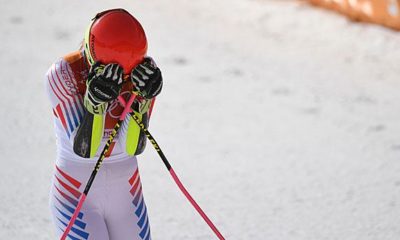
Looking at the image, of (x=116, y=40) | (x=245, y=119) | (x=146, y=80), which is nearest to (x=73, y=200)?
(x=146, y=80)

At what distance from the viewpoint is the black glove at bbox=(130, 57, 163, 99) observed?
3.66m

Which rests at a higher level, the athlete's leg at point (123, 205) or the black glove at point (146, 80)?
the black glove at point (146, 80)

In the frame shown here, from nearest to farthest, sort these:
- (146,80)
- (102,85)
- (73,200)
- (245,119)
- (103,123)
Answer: (102,85) < (146,80) < (103,123) < (73,200) < (245,119)

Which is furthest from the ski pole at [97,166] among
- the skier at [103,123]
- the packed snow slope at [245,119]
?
the packed snow slope at [245,119]

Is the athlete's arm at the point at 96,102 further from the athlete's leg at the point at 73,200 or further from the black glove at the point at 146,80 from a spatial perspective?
the athlete's leg at the point at 73,200

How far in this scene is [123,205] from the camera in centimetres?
393

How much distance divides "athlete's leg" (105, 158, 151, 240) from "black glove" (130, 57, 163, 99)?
1.41ft

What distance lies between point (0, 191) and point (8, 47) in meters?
3.20

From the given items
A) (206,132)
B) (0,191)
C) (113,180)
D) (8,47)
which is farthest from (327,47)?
(113,180)

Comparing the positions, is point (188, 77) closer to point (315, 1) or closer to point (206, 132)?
point (206, 132)

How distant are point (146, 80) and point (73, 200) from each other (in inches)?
27.6

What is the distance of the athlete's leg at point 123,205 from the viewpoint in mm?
3900

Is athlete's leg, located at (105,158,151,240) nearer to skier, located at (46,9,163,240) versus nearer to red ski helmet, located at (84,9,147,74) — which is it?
skier, located at (46,9,163,240)

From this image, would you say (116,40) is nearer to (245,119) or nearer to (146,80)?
(146,80)
